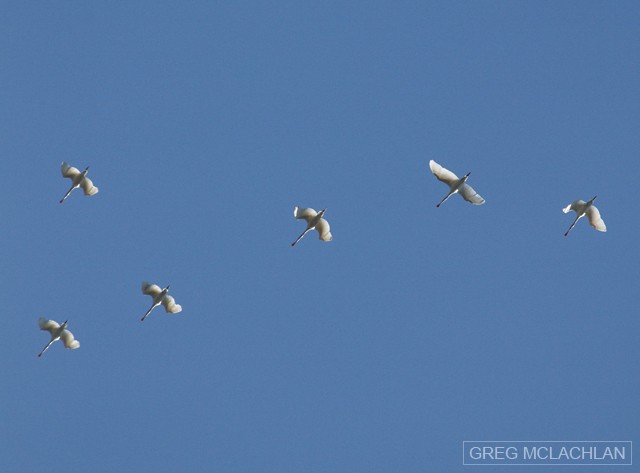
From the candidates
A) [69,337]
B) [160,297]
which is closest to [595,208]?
[160,297]

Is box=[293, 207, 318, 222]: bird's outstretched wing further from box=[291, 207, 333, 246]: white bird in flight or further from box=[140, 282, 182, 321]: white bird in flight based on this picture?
box=[140, 282, 182, 321]: white bird in flight

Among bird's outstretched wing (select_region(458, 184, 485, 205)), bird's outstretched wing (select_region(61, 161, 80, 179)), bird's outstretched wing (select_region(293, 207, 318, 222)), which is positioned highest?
bird's outstretched wing (select_region(458, 184, 485, 205))

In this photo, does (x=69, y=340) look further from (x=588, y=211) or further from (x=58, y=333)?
(x=588, y=211)

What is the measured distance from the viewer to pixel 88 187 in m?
71.1

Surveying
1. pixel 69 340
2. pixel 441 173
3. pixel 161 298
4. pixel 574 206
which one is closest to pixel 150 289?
pixel 161 298

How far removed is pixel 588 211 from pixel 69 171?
28.9 m

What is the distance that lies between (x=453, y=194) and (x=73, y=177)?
841 inches

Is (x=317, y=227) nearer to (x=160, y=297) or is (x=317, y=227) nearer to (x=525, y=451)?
(x=160, y=297)

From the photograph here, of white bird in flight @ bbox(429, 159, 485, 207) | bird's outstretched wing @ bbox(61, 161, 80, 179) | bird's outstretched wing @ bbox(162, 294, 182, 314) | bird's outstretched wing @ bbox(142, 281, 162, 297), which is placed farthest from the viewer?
bird's outstretched wing @ bbox(162, 294, 182, 314)

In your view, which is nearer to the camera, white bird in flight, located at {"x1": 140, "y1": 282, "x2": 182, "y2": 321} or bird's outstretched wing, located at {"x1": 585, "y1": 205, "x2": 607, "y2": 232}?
bird's outstretched wing, located at {"x1": 585, "y1": 205, "x2": 607, "y2": 232}

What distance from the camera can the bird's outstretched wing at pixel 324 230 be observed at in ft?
228

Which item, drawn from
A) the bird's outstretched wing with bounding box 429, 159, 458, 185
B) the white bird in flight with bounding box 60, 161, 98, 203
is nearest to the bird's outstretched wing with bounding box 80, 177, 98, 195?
the white bird in flight with bounding box 60, 161, 98, 203

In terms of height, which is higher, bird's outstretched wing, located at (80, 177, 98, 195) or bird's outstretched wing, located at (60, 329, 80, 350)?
bird's outstretched wing, located at (80, 177, 98, 195)

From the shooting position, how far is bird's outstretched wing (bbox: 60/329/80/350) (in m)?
72.8
